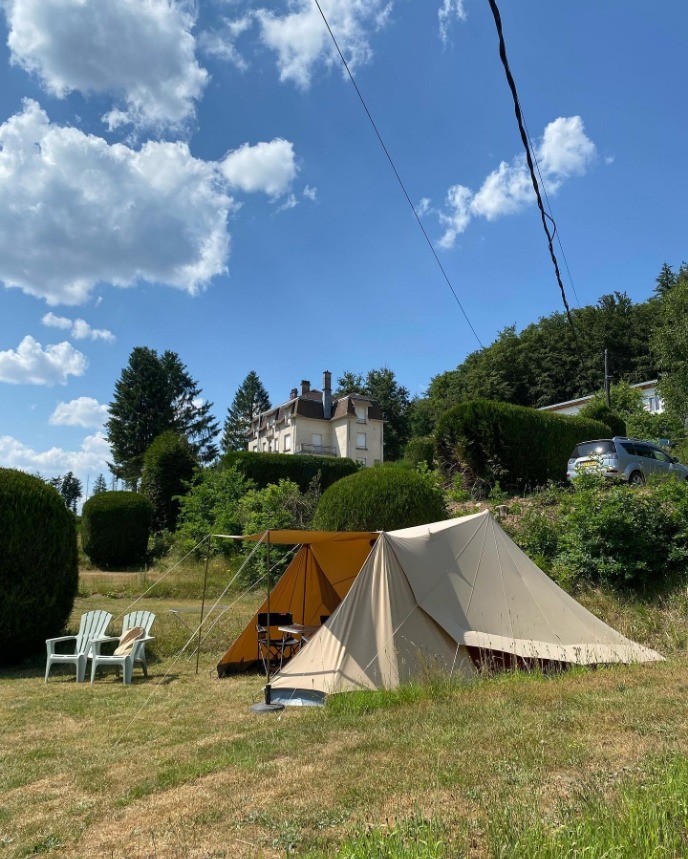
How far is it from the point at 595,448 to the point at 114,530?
14014 millimetres

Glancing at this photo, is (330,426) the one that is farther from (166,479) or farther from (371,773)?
(371,773)

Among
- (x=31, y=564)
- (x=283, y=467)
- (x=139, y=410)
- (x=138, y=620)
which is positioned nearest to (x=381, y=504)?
(x=138, y=620)

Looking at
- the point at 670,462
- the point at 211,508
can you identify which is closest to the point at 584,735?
the point at 670,462

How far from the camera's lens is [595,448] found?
14.5m

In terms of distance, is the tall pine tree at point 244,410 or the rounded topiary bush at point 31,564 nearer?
the rounded topiary bush at point 31,564

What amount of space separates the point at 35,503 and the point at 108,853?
22.7 ft

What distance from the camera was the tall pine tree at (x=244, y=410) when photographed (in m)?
66.6

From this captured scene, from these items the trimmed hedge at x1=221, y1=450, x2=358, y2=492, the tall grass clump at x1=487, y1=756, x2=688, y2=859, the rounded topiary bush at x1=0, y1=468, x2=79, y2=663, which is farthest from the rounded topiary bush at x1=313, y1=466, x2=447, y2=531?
the trimmed hedge at x1=221, y1=450, x2=358, y2=492

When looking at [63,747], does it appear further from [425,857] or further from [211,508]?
[211,508]

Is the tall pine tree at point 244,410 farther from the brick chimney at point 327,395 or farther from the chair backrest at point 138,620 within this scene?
the chair backrest at point 138,620

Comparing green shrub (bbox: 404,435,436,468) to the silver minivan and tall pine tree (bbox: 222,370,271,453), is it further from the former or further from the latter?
tall pine tree (bbox: 222,370,271,453)

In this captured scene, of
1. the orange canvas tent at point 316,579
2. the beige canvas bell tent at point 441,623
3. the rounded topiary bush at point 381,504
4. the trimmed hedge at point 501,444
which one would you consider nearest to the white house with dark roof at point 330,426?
the trimmed hedge at point 501,444

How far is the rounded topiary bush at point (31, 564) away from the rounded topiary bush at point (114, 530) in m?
10.5

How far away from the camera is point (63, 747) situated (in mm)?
5297
